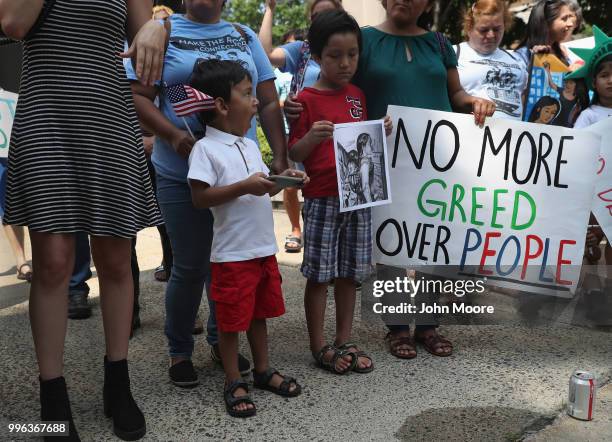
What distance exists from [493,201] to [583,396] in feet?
3.40

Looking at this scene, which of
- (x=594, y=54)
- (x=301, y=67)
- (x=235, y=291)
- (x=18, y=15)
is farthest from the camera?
(x=301, y=67)

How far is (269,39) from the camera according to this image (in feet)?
13.5

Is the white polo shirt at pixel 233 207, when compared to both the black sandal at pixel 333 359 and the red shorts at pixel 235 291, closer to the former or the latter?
the red shorts at pixel 235 291

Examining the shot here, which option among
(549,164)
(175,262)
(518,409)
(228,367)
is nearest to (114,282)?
(175,262)

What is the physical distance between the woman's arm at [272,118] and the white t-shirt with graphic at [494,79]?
1496 millimetres

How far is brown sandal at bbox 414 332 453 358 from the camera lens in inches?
118

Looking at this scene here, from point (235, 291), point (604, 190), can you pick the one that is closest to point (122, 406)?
point (235, 291)

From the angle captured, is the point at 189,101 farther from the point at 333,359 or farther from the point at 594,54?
the point at 594,54

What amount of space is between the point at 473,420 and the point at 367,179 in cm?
112

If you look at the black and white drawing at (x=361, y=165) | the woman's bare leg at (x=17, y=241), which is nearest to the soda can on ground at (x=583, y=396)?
the black and white drawing at (x=361, y=165)

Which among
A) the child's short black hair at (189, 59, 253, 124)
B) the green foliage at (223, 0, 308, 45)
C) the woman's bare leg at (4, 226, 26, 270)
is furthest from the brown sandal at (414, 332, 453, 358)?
the green foliage at (223, 0, 308, 45)

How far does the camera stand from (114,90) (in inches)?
83.4

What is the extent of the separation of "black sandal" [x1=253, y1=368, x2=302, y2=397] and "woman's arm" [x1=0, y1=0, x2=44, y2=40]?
1608mm

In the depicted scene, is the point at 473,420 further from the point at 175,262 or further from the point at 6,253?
the point at 6,253
